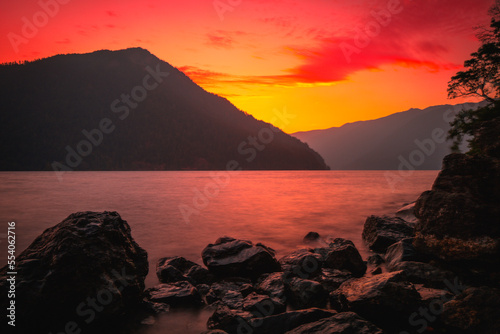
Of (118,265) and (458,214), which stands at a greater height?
(458,214)

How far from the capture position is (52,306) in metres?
4.93

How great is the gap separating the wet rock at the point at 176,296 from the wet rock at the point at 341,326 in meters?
2.58

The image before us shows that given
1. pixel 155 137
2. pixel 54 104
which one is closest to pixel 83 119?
pixel 54 104

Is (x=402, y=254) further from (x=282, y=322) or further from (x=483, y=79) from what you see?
(x=483, y=79)

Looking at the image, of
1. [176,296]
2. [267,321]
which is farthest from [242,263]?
[267,321]

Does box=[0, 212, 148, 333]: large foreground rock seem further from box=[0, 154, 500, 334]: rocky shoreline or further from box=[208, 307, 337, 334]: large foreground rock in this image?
box=[208, 307, 337, 334]: large foreground rock

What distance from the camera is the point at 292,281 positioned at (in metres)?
6.53

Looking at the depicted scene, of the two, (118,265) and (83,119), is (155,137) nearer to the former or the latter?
(83,119)

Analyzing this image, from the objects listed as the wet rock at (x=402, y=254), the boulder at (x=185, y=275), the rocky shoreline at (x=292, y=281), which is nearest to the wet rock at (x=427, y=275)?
the rocky shoreline at (x=292, y=281)

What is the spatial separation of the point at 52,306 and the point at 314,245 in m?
10.1

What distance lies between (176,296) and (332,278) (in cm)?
373

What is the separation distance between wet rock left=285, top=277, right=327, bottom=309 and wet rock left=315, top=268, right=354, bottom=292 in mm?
529

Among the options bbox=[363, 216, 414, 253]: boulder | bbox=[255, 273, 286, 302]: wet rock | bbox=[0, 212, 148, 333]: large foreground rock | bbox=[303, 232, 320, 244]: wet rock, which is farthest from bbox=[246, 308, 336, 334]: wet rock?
bbox=[303, 232, 320, 244]: wet rock

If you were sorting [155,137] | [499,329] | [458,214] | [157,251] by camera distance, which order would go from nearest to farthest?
[499,329], [458,214], [157,251], [155,137]
